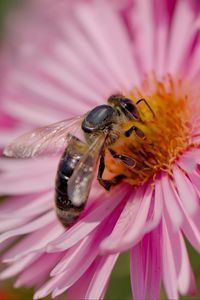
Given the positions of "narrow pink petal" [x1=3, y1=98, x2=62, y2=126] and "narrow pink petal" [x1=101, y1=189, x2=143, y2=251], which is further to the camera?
"narrow pink petal" [x1=3, y1=98, x2=62, y2=126]

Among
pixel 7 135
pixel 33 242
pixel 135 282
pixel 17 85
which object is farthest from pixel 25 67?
pixel 135 282

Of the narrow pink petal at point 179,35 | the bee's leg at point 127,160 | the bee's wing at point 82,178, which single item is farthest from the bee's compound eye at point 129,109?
the narrow pink petal at point 179,35

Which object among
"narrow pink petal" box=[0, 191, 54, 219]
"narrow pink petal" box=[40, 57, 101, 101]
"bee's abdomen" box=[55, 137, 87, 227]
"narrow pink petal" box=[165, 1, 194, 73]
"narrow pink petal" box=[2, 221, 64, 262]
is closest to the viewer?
"bee's abdomen" box=[55, 137, 87, 227]

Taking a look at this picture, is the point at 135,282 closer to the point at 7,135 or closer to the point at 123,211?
the point at 123,211

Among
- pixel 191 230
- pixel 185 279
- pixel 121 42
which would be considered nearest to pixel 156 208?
pixel 191 230

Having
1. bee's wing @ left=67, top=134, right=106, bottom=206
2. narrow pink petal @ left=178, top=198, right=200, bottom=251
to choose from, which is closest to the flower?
narrow pink petal @ left=178, top=198, right=200, bottom=251

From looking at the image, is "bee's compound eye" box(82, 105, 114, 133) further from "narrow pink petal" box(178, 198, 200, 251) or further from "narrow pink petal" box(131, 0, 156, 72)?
"narrow pink petal" box(131, 0, 156, 72)
